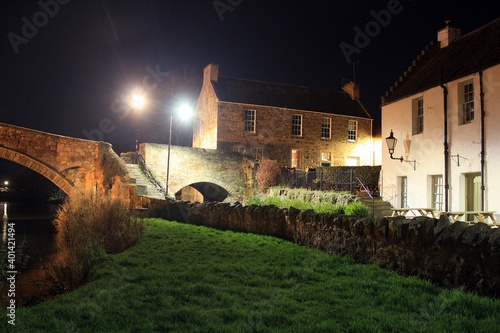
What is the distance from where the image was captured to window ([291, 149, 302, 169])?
3039cm

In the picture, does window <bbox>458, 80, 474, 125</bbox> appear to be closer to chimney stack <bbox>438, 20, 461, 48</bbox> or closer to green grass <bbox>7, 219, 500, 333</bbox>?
chimney stack <bbox>438, 20, 461, 48</bbox>

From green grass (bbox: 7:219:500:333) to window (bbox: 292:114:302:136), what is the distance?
903 inches

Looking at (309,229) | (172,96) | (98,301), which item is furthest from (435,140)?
(172,96)

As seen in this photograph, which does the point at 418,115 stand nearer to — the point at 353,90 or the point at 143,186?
the point at 143,186

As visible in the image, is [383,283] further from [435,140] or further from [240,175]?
[240,175]

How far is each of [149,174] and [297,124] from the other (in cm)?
1353

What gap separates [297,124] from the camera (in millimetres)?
30578

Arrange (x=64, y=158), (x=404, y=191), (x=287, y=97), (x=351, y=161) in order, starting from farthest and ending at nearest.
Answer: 1. (x=351, y=161)
2. (x=287, y=97)
3. (x=64, y=158)
4. (x=404, y=191)

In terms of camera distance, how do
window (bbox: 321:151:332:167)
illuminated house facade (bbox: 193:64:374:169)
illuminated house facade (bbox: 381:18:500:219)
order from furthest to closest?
window (bbox: 321:151:332:167) → illuminated house facade (bbox: 193:64:374:169) → illuminated house facade (bbox: 381:18:500:219)

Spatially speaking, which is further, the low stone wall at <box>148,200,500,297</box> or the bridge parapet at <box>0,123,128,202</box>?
the bridge parapet at <box>0,123,128,202</box>

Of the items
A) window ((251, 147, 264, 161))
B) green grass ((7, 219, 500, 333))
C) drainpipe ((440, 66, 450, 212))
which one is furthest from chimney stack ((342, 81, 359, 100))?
green grass ((7, 219, 500, 333))

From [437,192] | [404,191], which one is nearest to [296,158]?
[404,191]

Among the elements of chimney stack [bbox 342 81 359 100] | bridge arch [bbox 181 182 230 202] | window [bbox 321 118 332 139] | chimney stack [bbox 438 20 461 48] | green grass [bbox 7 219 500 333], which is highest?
chimney stack [bbox 342 81 359 100]

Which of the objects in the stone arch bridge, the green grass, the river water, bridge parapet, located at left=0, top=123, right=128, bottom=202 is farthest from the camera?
the stone arch bridge
